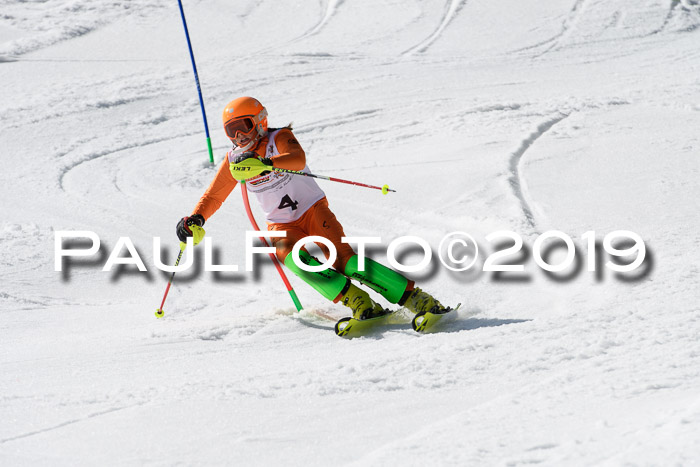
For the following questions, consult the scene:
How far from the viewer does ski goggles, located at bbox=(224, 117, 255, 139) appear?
5.07 metres

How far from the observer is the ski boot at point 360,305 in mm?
4777

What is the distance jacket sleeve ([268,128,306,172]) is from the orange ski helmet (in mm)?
159

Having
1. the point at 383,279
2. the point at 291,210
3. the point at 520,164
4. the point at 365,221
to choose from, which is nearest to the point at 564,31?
the point at 520,164

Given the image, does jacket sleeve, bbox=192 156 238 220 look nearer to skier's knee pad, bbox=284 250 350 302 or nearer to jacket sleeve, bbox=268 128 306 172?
jacket sleeve, bbox=268 128 306 172

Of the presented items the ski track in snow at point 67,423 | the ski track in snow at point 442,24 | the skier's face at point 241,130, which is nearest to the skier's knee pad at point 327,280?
the skier's face at point 241,130

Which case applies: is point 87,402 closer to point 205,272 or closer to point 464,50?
point 205,272

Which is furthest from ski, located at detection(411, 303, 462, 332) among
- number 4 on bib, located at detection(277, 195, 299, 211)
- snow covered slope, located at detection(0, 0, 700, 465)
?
number 4 on bib, located at detection(277, 195, 299, 211)

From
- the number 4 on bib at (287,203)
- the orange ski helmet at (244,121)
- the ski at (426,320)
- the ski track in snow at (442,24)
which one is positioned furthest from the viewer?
the ski track in snow at (442,24)

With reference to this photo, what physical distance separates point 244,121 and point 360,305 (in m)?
1.50

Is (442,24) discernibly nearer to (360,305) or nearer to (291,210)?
(291,210)

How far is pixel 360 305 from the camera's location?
4809 mm

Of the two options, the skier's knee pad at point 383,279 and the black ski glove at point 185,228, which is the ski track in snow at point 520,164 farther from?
the black ski glove at point 185,228

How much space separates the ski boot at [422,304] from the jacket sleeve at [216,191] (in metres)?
1.52

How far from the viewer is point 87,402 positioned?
358 centimetres
